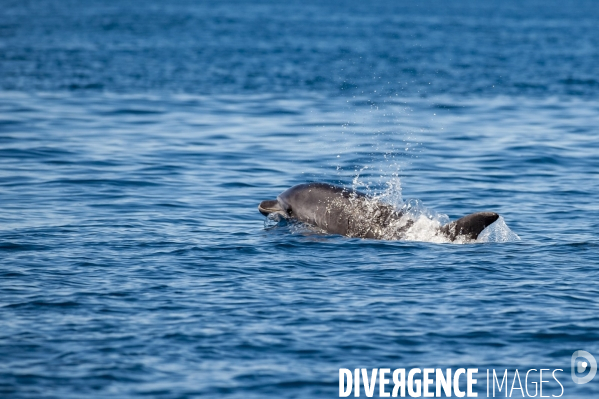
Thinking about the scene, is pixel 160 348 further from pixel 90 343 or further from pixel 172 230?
pixel 172 230

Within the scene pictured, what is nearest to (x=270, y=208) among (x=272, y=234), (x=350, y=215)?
(x=272, y=234)

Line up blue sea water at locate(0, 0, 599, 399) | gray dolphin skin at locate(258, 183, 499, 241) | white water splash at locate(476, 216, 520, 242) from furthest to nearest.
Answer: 1. white water splash at locate(476, 216, 520, 242)
2. gray dolphin skin at locate(258, 183, 499, 241)
3. blue sea water at locate(0, 0, 599, 399)

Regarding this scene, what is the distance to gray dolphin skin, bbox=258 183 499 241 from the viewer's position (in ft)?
48.5

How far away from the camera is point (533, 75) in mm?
46344

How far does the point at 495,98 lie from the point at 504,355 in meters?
27.8

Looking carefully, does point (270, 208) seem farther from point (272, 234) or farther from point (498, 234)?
point (498, 234)

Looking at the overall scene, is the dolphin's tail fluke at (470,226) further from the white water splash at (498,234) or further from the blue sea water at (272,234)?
the white water splash at (498,234)

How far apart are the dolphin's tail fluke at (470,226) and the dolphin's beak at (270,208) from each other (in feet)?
11.4

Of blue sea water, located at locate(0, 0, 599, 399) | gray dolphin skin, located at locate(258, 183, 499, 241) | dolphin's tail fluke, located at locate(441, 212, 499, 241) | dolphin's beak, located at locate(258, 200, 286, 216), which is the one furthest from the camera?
dolphin's beak, located at locate(258, 200, 286, 216)

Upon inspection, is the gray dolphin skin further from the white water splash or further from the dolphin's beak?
the white water splash

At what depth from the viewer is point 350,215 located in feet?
51.4

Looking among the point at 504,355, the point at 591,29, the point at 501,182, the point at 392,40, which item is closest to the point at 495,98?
the point at 501,182

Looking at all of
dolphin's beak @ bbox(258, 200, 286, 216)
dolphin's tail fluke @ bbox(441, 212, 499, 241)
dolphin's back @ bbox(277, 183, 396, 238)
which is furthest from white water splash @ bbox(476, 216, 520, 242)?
dolphin's beak @ bbox(258, 200, 286, 216)

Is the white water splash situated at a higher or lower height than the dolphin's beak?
lower
